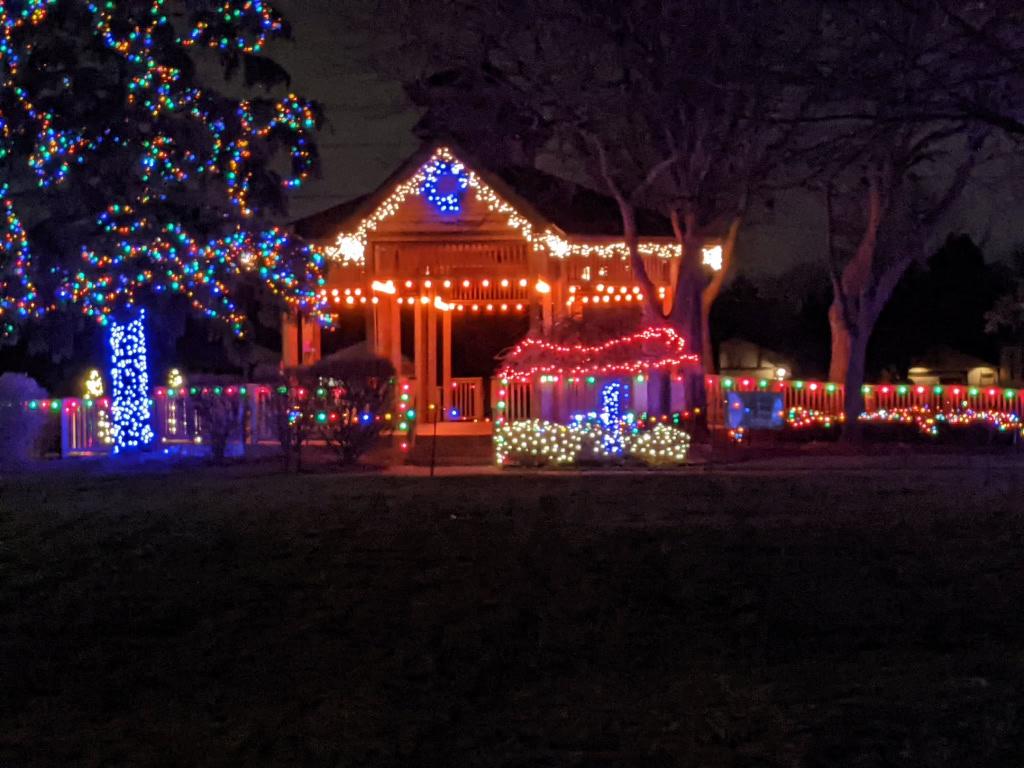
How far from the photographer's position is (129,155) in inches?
697

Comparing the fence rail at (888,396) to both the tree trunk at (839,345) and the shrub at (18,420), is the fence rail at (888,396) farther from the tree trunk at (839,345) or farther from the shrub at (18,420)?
the shrub at (18,420)

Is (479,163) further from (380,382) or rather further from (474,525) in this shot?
(474,525)

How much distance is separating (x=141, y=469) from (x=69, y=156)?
16.1 ft

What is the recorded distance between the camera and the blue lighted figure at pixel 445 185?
901 inches

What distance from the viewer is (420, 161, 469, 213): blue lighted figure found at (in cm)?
2289

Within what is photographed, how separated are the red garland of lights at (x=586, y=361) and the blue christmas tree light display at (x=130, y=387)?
5944mm

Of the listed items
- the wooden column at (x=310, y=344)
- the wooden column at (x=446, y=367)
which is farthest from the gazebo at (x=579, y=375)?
the wooden column at (x=446, y=367)

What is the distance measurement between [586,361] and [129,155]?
7480mm

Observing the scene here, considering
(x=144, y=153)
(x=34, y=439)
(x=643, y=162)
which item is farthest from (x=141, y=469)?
(x=643, y=162)

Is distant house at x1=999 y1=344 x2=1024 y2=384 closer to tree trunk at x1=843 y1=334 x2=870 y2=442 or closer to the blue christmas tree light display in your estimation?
tree trunk at x1=843 y1=334 x2=870 y2=442

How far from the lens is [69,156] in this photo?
17.9m

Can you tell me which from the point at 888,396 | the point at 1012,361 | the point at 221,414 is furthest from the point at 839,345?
the point at 1012,361

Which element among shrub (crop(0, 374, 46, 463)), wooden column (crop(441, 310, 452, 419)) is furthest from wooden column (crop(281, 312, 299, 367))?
shrub (crop(0, 374, 46, 463))

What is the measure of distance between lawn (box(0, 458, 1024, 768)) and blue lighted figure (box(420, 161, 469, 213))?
1191 centimetres
